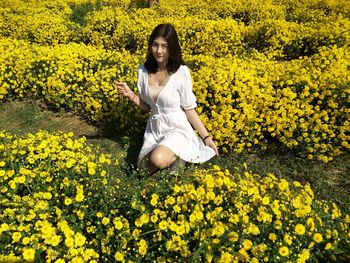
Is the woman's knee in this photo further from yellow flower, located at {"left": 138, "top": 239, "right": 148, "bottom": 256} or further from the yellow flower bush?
yellow flower, located at {"left": 138, "top": 239, "right": 148, "bottom": 256}

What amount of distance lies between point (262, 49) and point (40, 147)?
592cm

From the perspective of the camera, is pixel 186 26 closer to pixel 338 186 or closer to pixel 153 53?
pixel 153 53

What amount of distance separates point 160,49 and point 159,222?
1.84 metres

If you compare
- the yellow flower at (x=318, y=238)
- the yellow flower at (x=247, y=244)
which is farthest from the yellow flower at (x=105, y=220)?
the yellow flower at (x=318, y=238)

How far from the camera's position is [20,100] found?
19.8 ft

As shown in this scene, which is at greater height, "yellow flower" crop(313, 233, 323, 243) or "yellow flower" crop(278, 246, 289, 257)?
"yellow flower" crop(313, 233, 323, 243)

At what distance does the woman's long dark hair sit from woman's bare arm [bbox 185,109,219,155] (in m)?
0.50

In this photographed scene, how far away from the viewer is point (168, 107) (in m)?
3.61

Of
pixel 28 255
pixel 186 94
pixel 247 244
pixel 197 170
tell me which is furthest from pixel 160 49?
pixel 28 255

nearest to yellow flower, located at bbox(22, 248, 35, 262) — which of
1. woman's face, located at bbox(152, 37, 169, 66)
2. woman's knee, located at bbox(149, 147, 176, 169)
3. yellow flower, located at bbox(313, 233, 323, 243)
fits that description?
woman's knee, located at bbox(149, 147, 176, 169)

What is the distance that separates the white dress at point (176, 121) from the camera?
351 centimetres

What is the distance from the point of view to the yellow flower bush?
2055 millimetres

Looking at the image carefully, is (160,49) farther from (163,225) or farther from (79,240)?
(79,240)

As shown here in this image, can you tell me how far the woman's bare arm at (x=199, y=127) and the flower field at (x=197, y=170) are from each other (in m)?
0.39
